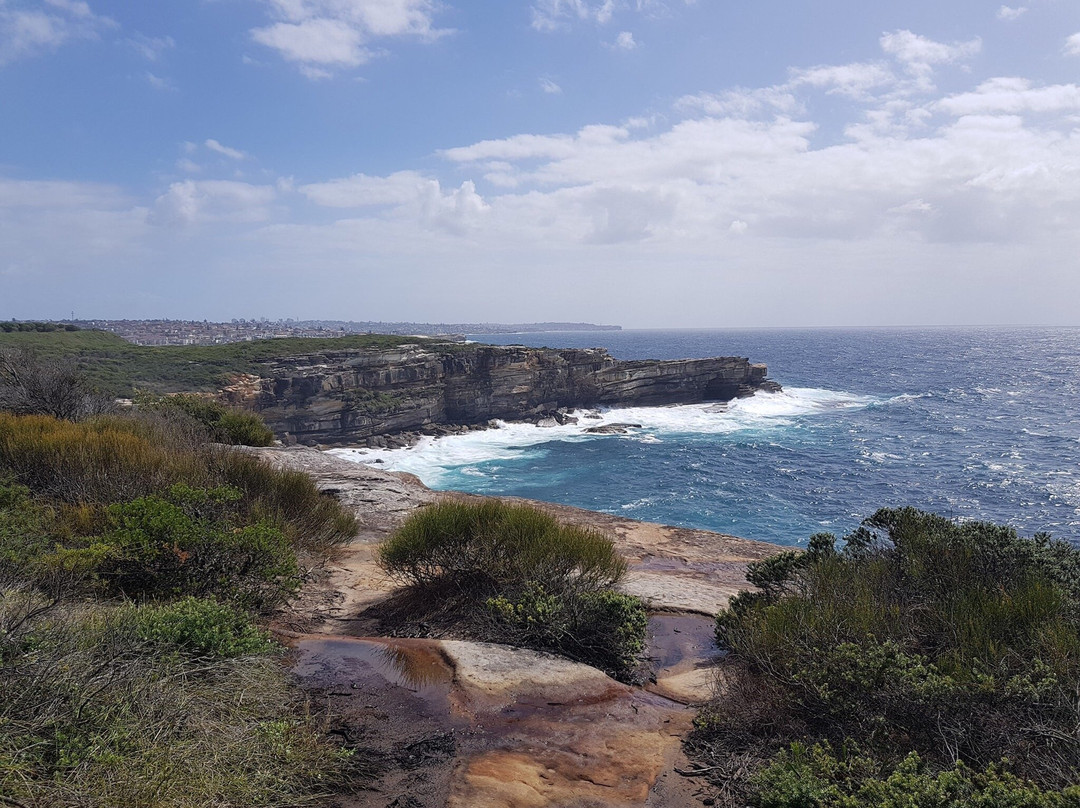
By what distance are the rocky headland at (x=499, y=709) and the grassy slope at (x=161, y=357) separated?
33.5 m

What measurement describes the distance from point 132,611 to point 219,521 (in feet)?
7.37

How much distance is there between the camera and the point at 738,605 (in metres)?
5.96

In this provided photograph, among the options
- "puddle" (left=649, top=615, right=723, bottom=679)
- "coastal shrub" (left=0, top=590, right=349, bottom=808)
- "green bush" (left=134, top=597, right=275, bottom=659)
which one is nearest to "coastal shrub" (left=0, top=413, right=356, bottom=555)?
"green bush" (left=134, top=597, right=275, bottom=659)

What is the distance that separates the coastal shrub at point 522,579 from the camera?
211 inches

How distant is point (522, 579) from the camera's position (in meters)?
6.13

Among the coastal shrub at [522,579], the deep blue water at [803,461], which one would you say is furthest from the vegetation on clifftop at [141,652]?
the deep blue water at [803,461]

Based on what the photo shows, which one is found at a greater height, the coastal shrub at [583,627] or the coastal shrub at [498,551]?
the coastal shrub at [498,551]

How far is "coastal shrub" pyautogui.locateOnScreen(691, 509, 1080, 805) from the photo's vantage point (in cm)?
349

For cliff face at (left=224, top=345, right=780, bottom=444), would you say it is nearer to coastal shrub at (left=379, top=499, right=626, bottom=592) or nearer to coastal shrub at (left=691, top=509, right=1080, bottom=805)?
coastal shrub at (left=379, top=499, right=626, bottom=592)

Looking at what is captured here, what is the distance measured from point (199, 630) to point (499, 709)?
220 centimetres

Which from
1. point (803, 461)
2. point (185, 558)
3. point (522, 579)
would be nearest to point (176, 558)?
point (185, 558)

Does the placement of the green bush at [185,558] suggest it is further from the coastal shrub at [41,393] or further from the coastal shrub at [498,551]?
the coastal shrub at [41,393]

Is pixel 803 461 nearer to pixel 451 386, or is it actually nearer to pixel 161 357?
pixel 451 386

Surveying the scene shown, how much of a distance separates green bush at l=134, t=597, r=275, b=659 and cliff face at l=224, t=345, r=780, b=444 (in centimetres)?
4024
